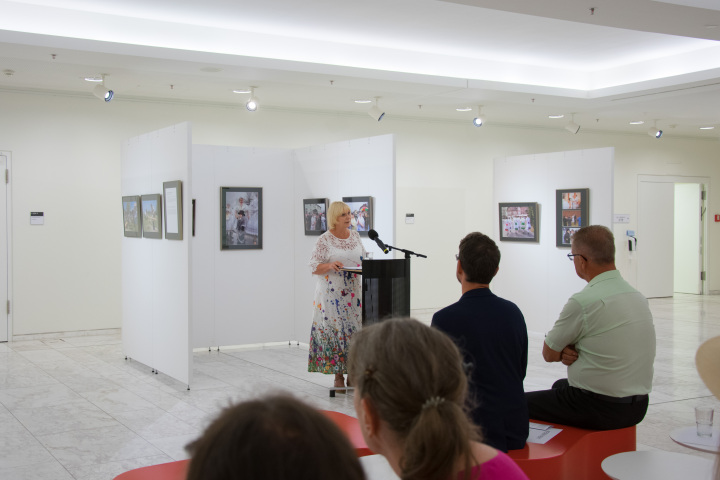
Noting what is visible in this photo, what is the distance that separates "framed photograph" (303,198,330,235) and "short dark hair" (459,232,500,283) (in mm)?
5445

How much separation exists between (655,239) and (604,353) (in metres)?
12.6

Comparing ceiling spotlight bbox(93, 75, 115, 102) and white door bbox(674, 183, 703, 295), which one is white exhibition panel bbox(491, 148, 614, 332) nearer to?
ceiling spotlight bbox(93, 75, 115, 102)

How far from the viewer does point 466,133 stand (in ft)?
44.2

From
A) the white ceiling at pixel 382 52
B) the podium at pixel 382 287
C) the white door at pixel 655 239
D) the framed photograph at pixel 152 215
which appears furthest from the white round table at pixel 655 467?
the white door at pixel 655 239

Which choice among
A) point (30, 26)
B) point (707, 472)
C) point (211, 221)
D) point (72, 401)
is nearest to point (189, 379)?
point (72, 401)

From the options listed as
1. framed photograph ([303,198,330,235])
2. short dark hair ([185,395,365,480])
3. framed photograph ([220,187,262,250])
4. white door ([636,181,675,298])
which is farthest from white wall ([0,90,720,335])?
short dark hair ([185,395,365,480])

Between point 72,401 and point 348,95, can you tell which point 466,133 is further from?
point 72,401

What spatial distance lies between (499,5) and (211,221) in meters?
4.95

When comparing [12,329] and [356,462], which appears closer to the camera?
[356,462]

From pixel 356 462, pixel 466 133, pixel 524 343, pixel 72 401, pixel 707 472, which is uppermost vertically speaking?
pixel 466 133

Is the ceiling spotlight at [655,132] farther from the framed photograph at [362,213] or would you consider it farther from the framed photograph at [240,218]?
the framed photograph at [240,218]

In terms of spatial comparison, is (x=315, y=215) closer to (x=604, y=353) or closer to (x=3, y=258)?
(x=3, y=258)

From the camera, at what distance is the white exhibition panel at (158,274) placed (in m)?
7.25

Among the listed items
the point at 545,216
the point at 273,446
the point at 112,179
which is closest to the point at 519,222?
the point at 545,216
